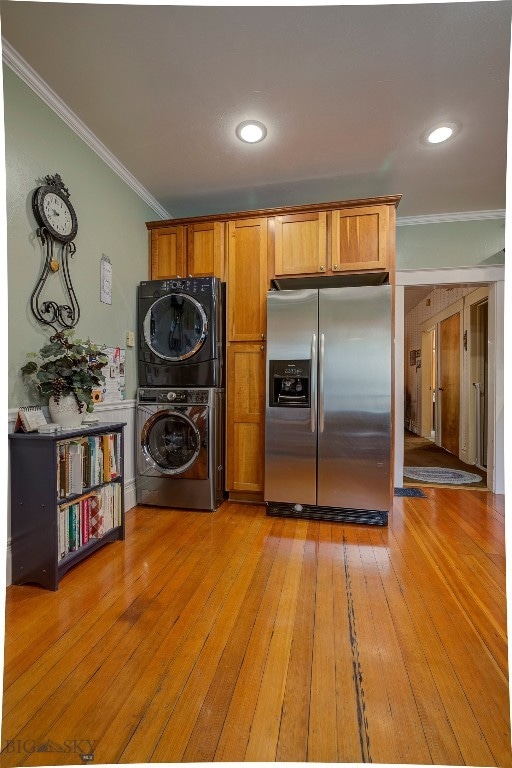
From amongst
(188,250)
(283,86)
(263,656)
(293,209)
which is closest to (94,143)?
(188,250)

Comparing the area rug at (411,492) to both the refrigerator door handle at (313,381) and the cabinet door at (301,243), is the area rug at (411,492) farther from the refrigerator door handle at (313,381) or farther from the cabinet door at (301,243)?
the cabinet door at (301,243)

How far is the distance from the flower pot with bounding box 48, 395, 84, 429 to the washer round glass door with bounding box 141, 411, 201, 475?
917 millimetres

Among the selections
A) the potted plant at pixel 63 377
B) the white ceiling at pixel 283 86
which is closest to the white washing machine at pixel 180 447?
the potted plant at pixel 63 377

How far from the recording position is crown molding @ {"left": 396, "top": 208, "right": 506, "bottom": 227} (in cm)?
348

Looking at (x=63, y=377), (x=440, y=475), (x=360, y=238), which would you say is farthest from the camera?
(x=440, y=475)

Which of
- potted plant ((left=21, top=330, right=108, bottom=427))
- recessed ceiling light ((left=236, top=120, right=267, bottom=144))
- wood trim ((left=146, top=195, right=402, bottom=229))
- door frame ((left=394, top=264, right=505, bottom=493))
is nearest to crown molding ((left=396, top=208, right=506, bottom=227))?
door frame ((left=394, top=264, right=505, bottom=493))

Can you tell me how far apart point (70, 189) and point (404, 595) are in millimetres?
2943

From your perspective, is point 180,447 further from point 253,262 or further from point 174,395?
point 253,262

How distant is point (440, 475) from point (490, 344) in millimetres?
1506

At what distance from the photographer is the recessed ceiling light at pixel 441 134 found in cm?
238

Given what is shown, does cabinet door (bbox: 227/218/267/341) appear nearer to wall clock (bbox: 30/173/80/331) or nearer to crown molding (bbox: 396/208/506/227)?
wall clock (bbox: 30/173/80/331)

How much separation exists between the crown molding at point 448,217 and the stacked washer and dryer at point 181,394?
199cm

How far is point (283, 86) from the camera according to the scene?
204 centimetres

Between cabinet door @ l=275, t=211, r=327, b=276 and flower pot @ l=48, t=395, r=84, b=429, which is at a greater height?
cabinet door @ l=275, t=211, r=327, b=276
